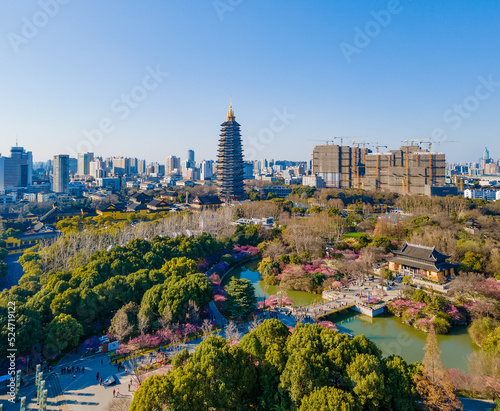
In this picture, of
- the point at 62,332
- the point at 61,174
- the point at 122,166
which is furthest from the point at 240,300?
the point at 122,166

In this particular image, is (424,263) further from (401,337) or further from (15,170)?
(15,170)

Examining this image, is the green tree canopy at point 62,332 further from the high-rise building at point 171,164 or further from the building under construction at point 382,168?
the high-rise building at point 171,164

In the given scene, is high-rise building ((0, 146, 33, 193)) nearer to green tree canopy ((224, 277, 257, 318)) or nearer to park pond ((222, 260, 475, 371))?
green tree canopy ((224, 277, 257, 318))

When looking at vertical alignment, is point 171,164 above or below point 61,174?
above

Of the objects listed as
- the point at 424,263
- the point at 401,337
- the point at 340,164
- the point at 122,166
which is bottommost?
the point at 401,337

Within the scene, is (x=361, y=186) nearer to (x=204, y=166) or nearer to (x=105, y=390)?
(x=105, y=390)

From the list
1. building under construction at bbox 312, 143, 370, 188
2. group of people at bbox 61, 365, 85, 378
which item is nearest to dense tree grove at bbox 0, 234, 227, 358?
group of people at bbox 61, 365, 85, 378
